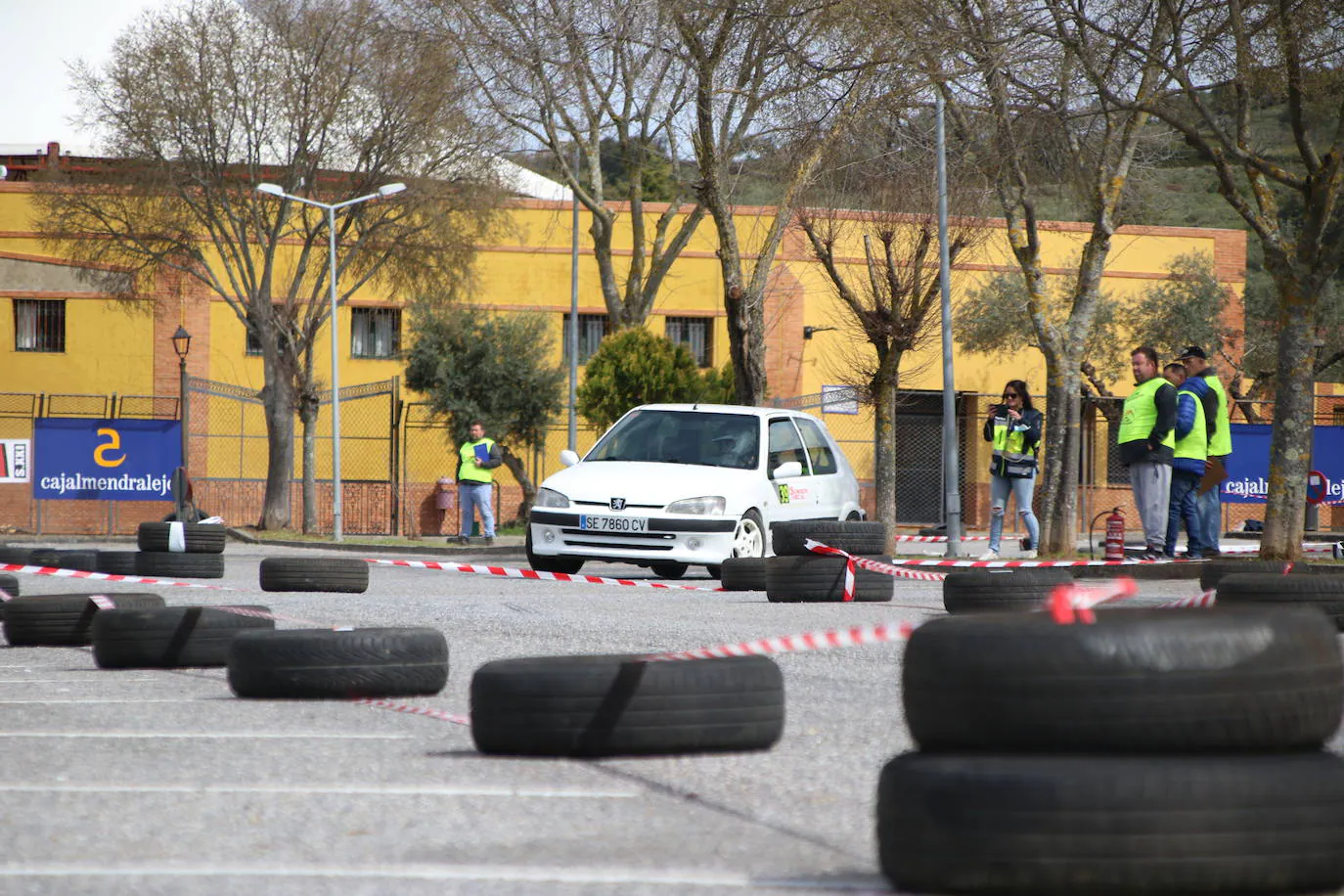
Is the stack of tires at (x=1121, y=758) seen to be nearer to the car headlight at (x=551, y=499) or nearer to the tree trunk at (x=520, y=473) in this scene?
the car headlight at (x=551, y=499)

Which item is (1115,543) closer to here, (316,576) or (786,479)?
(786,479)

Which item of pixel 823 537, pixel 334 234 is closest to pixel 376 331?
pixel 334 234

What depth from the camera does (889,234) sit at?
2306cm

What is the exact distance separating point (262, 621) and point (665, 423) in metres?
8.23

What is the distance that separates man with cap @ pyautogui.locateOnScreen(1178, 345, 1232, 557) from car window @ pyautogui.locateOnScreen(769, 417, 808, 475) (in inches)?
141

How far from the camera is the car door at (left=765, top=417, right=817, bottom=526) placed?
15953 millimetres

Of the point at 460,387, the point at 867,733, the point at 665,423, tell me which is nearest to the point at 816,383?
the point at 460,387

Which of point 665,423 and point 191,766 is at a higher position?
point 665,423

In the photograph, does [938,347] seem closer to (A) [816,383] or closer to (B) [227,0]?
(A) [816,383]

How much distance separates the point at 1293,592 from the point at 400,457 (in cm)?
3219

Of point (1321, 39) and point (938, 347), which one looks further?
point (938, 347)

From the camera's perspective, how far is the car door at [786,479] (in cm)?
1595

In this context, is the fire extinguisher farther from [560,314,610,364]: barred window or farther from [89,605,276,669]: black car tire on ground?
[560,314,610,364]: barred window

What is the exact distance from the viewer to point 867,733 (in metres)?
5.91
